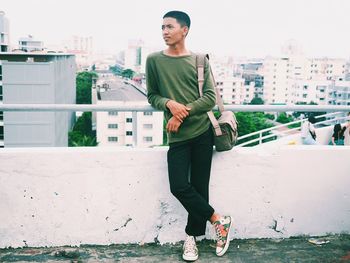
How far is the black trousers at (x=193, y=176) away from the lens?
3.37m

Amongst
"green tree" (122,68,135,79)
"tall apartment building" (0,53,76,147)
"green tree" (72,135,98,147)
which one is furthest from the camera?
"green tree" (122,68,135,79)

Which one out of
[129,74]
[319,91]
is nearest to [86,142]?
[319,91]

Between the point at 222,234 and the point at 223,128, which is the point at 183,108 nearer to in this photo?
the point at 223,128

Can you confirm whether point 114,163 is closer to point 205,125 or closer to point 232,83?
point 205,125

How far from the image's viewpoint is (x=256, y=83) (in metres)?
135

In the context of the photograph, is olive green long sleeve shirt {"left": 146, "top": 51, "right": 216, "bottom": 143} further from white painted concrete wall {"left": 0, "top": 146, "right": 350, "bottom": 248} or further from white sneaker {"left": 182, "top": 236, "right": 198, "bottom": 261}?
white sneaker {"left": 182, "top": 236, "right": 198, "bottom": 261}

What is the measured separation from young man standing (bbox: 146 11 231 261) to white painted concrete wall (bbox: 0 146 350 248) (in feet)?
0.95

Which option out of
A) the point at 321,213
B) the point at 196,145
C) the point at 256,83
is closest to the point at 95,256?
the point at 196,145

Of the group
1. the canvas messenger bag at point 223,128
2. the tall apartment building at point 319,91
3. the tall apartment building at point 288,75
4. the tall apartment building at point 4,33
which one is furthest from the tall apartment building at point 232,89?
the canvas messenger bag at point 223,128

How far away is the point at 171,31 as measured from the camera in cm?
332

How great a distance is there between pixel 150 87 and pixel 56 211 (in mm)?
1270

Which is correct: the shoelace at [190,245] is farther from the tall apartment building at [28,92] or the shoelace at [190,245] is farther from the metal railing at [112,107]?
the tall apartment building at [28,92]

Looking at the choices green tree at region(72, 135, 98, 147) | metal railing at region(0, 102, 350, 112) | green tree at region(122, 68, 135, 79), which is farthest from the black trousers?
green tree at region(122, 68, 135, 79)

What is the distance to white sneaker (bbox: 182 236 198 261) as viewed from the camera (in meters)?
3.49
